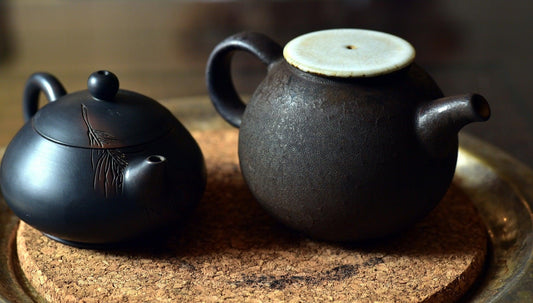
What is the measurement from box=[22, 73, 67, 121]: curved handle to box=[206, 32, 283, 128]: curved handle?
0.20 metres

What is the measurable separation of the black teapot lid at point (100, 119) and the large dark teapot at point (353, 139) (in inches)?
5.0

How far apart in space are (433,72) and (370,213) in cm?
113

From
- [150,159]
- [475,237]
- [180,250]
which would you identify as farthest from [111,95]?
[475,237]

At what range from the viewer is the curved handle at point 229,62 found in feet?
2.90

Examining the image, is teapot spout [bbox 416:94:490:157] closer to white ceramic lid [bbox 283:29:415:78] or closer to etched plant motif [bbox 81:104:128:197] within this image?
white ceramic lid [bbox 283:29:415:78]

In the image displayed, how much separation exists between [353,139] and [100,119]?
29 centimetres

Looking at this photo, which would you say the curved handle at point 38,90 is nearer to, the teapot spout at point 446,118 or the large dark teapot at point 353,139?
the large dark teapot at point 353,139

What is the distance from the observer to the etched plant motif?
30.6 inches

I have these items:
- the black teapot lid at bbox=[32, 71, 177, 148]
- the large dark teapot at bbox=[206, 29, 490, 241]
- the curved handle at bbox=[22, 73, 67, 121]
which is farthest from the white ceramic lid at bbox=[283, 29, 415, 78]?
the curved handle at bbox=[22, 73, 67, 121]

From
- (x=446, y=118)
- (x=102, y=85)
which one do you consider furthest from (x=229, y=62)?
(x=446, y=118)

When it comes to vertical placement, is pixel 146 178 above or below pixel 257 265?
above

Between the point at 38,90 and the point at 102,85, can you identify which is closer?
the point at 102,85

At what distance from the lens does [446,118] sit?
2.45ft

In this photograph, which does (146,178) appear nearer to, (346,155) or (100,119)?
(100,119)
